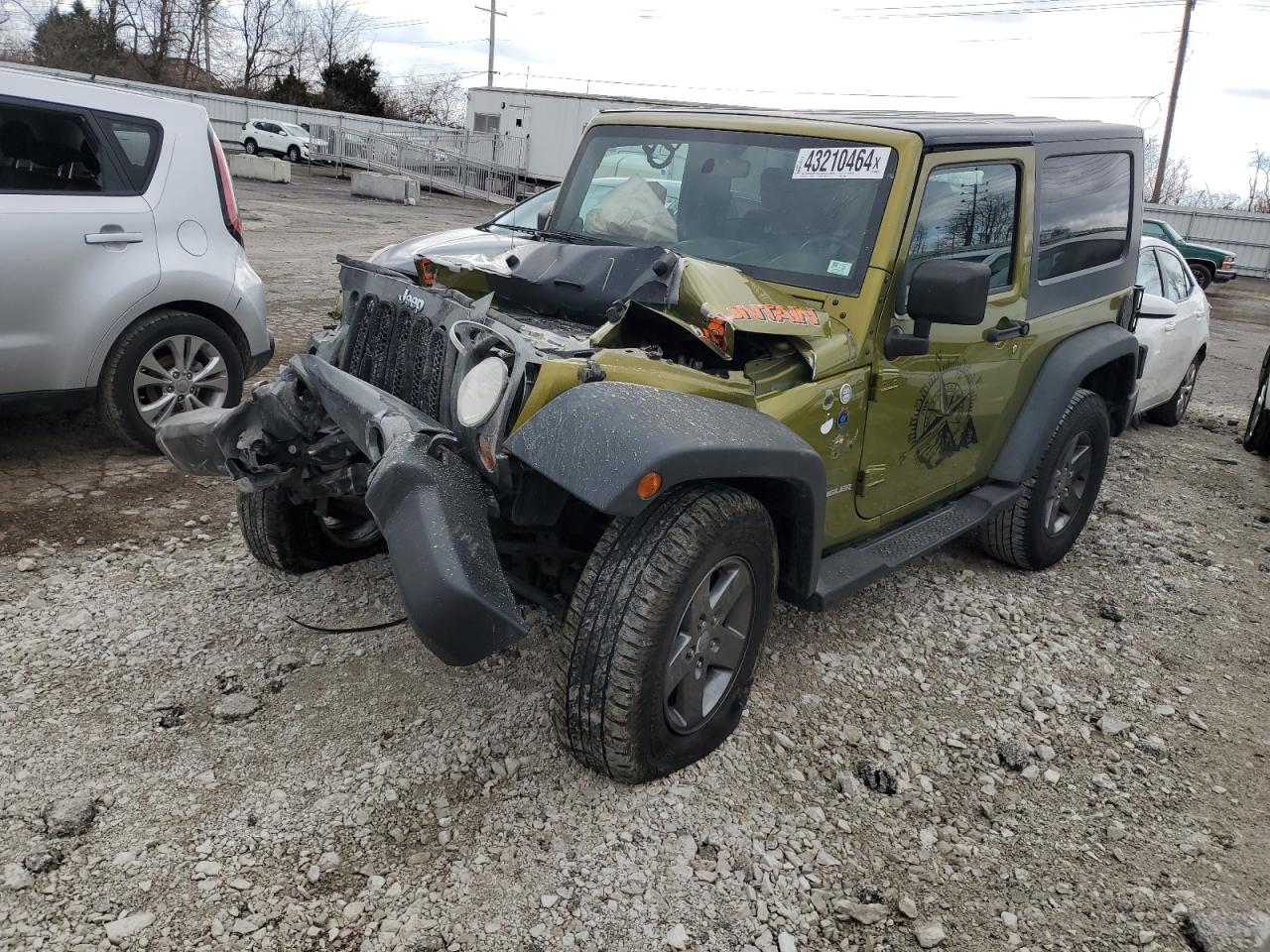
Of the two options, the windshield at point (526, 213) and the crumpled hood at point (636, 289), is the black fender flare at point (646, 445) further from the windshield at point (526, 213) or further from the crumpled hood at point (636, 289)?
the windshield at point (526, 213)

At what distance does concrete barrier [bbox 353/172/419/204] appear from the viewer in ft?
79.4

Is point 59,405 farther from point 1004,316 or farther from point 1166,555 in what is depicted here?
point 1166,555

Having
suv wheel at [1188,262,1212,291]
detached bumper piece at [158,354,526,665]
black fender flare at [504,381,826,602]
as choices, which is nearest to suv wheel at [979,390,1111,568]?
black fender flare at [504,381,826,602]

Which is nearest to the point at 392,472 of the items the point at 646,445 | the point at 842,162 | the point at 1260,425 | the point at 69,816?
the point at 646,445

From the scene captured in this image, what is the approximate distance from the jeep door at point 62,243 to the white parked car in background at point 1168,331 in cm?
631

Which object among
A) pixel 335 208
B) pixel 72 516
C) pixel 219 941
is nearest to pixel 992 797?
pixel 219 941

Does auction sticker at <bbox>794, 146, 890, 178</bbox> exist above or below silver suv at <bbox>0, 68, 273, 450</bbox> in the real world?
above

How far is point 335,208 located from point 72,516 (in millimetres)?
17464

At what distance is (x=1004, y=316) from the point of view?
404 centimetres

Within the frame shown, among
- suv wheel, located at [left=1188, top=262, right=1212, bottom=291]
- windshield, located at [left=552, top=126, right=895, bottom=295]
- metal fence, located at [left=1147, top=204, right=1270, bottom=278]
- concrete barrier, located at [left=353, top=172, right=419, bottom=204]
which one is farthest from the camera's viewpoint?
metal fence, located at [left=1147, top=204, right=1270, bottom=278]

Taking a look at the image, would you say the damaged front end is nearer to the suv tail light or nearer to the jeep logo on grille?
the jeep logo on grille

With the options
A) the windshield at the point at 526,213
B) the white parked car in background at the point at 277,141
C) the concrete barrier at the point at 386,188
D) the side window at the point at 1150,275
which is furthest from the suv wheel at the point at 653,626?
the white parked car in background at the point at 277,141

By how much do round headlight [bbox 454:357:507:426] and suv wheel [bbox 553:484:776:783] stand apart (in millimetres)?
468

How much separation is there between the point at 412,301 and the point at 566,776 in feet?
5.02
